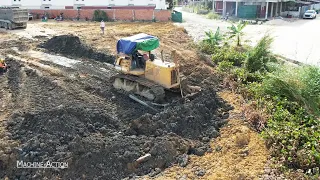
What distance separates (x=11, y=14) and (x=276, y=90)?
23347 millimetres

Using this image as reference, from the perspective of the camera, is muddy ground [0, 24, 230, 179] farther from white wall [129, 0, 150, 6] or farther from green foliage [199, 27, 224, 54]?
white wall [129, 0, 150, 6]

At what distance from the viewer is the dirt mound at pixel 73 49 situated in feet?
62.6

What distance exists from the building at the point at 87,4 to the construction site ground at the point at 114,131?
2487 centimetres

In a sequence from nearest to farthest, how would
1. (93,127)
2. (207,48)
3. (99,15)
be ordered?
(93,127)
(207,48)
(99,15)

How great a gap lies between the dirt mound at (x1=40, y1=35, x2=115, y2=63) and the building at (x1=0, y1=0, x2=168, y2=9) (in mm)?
19410

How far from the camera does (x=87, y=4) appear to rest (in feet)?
130

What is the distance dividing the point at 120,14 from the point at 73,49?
723 inches


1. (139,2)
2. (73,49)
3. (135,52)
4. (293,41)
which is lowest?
(293,41)

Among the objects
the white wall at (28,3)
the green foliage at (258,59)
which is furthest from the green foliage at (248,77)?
the white wall at (28,3)

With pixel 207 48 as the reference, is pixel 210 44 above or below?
above

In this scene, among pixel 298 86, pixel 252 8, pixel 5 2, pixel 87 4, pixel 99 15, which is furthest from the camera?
pixel 252 8

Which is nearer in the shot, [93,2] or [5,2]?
[5,2]

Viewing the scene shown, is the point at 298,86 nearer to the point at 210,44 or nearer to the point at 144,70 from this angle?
the point at 144,70

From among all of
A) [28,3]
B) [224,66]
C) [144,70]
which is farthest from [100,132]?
[28,3]
